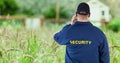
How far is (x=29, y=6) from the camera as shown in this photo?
29281 millimetres

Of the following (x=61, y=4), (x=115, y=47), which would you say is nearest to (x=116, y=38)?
(x=115, y=47)

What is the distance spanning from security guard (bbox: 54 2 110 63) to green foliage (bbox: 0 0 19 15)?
72.0ft

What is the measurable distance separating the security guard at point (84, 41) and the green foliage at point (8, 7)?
21951 millimetres

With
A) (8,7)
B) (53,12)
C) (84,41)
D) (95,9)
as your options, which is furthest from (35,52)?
(8,7)

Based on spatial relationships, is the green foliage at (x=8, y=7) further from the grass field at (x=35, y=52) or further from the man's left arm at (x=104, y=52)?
the man's left arm at (x=104, y=52)

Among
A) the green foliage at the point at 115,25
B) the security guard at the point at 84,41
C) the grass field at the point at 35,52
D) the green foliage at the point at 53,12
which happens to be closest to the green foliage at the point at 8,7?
the green foliage at the point at 53,12

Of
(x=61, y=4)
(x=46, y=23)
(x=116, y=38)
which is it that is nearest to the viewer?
(x=116, y=38)

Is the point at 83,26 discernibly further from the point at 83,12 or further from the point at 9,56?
the point at 9,56

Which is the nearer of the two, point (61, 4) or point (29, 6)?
point (61, 4)

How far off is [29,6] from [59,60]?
929 inches

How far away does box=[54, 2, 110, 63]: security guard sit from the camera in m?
4.83

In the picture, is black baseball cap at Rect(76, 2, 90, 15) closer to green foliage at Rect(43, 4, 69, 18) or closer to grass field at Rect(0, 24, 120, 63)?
grass field at Rect(0, 24, 120, 63)

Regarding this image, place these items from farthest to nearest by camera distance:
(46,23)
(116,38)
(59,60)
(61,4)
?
(61,4) < (46,23) < (116,38) < (59,60)

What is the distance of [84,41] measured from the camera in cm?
483
